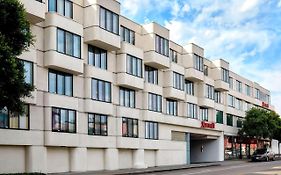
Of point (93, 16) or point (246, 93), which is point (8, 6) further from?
point (246, 93)

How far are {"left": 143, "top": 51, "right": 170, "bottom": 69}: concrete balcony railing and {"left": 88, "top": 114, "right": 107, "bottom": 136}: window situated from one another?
8.17 m

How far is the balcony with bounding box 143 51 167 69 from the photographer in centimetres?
4084

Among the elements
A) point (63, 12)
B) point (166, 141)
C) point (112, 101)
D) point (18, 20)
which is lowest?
point (166, 141)

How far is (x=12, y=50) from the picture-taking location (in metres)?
19.9

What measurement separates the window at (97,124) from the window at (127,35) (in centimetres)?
765

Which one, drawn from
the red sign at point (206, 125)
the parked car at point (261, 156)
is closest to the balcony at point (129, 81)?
the red sign at point (206, 125)

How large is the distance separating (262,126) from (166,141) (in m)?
21.0

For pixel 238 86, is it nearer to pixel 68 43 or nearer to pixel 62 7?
pixel 68 43

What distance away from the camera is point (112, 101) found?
119 ft

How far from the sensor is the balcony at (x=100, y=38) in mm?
33375

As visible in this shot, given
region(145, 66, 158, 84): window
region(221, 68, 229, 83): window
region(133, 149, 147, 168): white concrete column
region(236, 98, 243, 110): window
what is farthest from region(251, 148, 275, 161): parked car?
region(133, 149, 147, 168): white concrete column

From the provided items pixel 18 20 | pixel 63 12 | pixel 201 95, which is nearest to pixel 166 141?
pixel 201 95

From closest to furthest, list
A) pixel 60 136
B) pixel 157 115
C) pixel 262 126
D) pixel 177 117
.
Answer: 1. pixel 60 136
2. pixel 157 115
3. pixel 177 117
4. pixel 262 126

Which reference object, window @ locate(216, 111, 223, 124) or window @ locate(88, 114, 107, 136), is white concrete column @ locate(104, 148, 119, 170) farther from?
window @ locate(216, 111, 223, 124)
